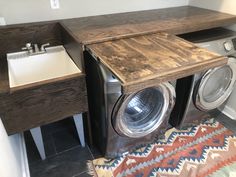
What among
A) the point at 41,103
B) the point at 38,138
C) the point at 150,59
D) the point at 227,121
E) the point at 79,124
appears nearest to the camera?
the point at 150,59

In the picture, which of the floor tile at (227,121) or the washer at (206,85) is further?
the floor tile at (227,121)

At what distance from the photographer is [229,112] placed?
2.16 meters

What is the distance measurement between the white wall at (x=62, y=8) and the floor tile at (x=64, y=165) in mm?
1173

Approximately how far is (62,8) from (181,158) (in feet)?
5.38

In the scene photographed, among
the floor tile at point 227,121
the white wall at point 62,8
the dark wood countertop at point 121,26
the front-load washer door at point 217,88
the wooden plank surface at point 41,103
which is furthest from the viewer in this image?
the floor tile at point 227,121

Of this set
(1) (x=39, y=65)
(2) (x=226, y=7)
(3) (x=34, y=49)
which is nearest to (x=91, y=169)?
(1) (x=39, y=65)

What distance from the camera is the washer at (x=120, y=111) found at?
1.25 meters

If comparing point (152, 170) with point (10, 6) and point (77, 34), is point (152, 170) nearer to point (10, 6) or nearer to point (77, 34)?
point (77, 34)

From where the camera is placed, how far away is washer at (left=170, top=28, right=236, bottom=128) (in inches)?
64.6

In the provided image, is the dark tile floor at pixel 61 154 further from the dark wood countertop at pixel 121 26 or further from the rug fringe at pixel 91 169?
the dark wood countertop at pixel 121 26

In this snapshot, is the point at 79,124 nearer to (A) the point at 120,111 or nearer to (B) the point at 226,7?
(A) the point at 120,111

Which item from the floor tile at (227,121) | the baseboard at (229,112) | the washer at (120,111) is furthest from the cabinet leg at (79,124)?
the baseboard at (229,112)

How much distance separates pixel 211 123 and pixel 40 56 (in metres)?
1.79

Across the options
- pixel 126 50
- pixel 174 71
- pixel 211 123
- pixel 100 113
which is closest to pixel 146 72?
pixel 174 71
